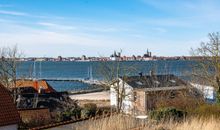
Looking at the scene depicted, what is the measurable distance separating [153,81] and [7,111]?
2826 centimetres

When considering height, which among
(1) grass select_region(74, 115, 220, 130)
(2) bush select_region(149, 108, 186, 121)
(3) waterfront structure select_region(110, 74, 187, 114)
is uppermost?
(1) grass select_region(74, 115, 220, 130)

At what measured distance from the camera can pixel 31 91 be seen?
4591 centimetres

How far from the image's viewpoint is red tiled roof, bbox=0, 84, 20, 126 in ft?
66.1

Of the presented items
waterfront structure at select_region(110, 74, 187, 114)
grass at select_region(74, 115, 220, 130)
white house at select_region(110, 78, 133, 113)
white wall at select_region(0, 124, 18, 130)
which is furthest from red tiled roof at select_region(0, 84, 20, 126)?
waterfront structure at select_region(110, 74, 187, 114)

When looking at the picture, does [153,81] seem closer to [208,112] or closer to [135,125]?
[208,112]

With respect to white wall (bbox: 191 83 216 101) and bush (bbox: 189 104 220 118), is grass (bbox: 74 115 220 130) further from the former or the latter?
white wall (bbox: 191 83 216 101)

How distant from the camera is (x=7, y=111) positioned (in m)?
20.8

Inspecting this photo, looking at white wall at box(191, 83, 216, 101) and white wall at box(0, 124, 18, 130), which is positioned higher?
white wall at box(191, 83, 216, 101)

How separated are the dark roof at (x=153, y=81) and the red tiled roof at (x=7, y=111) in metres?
23.8

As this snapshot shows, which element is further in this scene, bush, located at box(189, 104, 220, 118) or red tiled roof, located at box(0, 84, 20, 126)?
red tiled roof, located at box(0, 84, 20, 126)

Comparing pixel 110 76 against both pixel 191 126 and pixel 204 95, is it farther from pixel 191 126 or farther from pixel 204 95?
pixel 191 126

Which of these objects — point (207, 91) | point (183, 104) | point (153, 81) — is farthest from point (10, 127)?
point (153, 81)

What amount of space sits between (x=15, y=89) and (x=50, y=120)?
11.6 m

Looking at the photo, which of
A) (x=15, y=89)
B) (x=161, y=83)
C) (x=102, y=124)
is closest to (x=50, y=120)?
(x=15, y=89)
